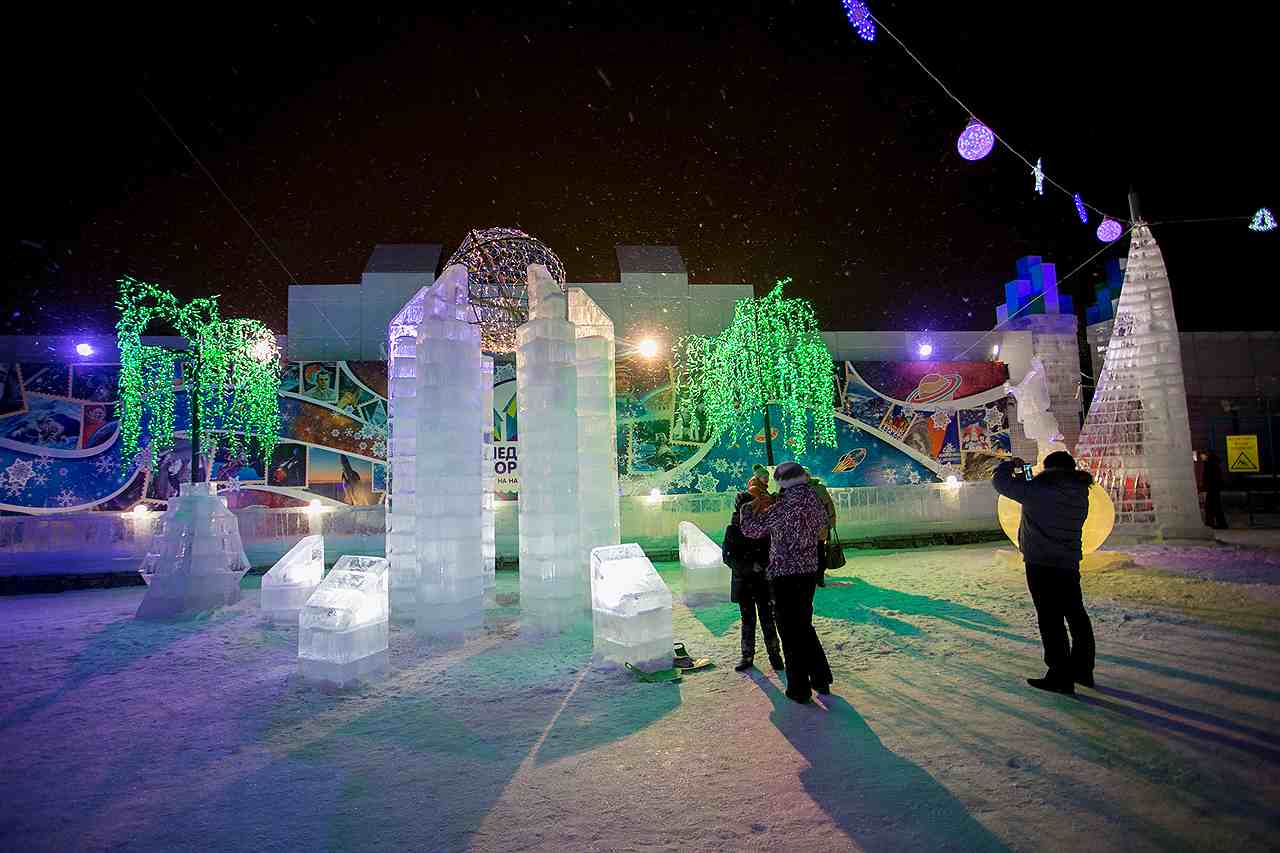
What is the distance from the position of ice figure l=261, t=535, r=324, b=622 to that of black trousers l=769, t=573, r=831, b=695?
579 centimetres

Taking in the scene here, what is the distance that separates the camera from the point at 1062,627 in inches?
179

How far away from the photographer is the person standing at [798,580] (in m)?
4.48

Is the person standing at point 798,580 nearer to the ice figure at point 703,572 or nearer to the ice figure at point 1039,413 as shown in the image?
the ice figure at point 703,572

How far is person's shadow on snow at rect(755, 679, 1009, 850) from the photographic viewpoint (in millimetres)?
2729

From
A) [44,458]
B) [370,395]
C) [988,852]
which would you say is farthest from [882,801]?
[44,458]

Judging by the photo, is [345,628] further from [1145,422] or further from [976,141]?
[1145,422]

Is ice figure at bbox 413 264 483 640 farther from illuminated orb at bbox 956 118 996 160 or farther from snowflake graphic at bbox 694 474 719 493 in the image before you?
snowflake graphic at bbox 694 474 719 493

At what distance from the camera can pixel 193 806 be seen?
321 centimetres

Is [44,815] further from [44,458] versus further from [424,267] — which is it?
[44,458]

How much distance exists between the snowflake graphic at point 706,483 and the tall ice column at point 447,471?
11379 mm

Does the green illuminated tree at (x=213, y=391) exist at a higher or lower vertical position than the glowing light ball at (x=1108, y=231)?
lower

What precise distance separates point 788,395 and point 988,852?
1498 centimetres

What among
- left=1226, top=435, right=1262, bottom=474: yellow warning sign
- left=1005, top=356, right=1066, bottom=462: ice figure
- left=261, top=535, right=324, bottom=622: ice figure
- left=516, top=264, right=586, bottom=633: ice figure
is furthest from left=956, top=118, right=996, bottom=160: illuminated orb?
left=1226, top=435, right=1262, bottom=474: yellow warning sign

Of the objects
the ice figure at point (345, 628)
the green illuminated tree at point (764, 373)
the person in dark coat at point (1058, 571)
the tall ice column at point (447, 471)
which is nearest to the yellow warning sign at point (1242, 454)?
the green illuminated tree at point (764, 373)
